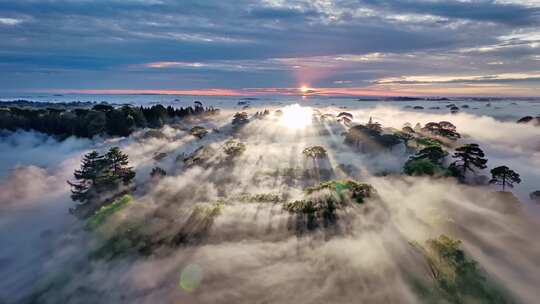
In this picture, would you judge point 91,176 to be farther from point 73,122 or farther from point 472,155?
point 73,122

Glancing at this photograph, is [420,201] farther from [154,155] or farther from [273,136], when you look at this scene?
[273,136]

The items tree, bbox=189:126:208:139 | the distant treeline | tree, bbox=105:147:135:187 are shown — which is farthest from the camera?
tree, bbox=189:126:208:139

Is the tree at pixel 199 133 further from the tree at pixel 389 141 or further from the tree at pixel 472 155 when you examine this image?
the tree at pixel 472 155

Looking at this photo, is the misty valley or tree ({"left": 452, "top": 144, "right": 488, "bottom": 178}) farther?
tree ({"left": 452, "top": 144, "right": 488, "bottom": 178})

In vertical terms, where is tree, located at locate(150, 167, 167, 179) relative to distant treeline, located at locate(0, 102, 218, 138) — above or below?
below

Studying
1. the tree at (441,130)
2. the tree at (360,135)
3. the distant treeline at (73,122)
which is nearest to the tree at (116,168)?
the distant treeline at (73,122)

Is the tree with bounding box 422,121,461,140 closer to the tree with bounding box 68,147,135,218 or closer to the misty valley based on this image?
the misty valley

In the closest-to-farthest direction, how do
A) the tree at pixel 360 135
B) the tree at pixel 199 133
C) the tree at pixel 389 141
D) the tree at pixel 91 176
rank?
the tree at pixel 91 176, the tree at pixel 389 141, the tree at pixel 360 135, the tree at pixel 199 133

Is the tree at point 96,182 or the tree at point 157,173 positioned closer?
the tree at point 96,182

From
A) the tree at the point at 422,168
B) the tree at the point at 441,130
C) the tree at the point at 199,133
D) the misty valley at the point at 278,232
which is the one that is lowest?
the misty valley at the point at 278,232

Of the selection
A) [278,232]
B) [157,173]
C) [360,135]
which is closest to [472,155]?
[278,232]

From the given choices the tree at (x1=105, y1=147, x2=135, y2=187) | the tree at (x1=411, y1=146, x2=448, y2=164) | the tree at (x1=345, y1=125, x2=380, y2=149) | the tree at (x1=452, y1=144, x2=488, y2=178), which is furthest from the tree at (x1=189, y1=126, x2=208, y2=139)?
the tree at (x1=452, y1=144, x2=488, y2=178)

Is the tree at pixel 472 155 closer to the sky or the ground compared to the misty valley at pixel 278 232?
closer to the sky
